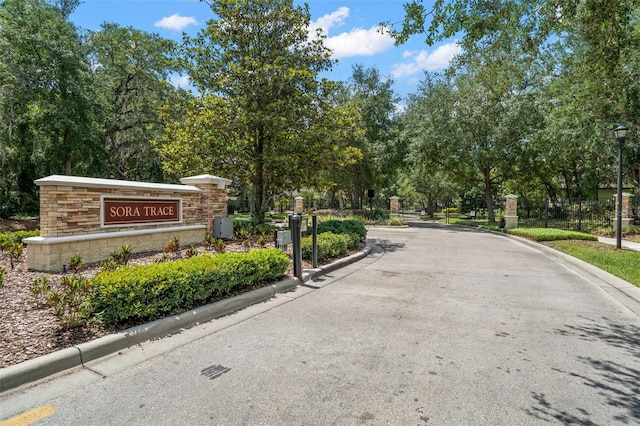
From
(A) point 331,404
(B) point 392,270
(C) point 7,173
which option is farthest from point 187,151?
(C) point 7,173

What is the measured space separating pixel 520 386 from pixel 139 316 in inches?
160

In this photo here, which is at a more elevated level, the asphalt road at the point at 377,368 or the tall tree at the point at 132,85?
the tall tree at the point at 132,85

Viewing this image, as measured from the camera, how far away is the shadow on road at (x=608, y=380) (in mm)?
2768

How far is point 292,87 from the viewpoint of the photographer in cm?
1219

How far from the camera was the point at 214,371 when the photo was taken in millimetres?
3385

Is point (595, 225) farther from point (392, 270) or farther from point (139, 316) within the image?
point (139, 316)

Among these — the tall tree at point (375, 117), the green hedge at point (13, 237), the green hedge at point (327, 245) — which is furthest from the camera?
the tall tree at point (375, 117)

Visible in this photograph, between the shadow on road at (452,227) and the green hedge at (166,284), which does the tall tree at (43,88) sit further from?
the shadow on road at (452,227)

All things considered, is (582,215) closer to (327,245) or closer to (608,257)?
(608,257)

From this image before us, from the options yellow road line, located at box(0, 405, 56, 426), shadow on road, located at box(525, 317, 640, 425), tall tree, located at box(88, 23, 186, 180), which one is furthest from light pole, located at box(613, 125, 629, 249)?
tall tree, located at box(88, 23, 186, 180)

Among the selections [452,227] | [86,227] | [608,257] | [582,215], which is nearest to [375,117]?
[452,227]

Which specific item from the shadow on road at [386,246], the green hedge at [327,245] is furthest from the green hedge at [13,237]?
the shadow on road at [386,246]

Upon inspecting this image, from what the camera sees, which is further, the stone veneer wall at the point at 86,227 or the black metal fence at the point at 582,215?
the black metal fence at the point at 582,215

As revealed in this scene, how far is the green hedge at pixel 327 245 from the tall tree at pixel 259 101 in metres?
3.46
